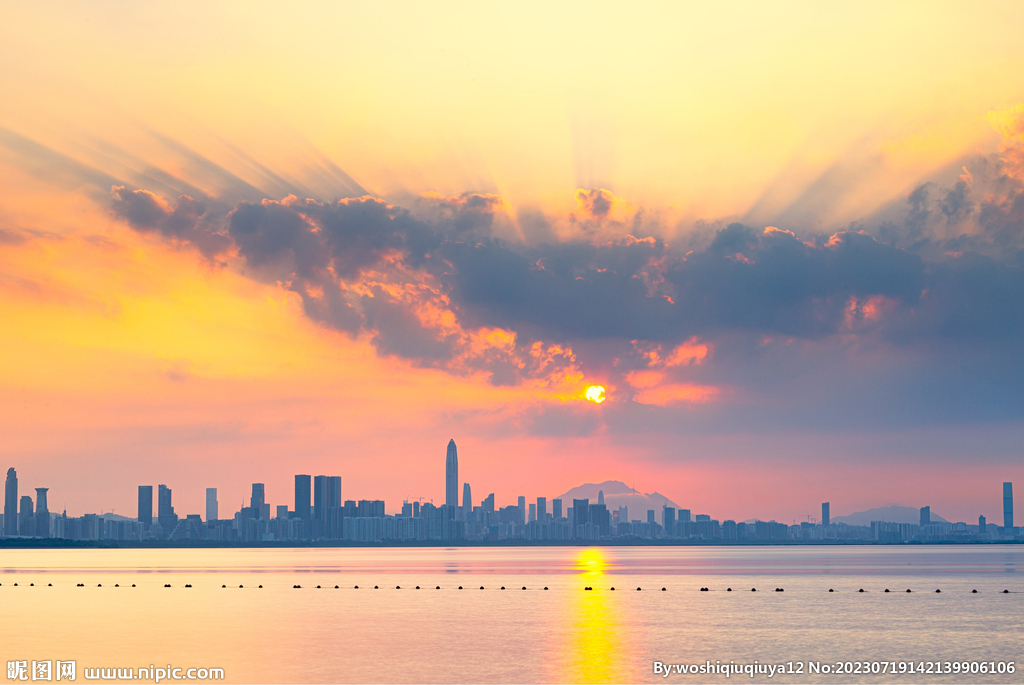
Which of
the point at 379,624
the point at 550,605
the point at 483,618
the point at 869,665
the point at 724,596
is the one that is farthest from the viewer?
the point at 724,596

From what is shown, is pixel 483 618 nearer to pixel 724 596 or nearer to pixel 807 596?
pixel 724 596

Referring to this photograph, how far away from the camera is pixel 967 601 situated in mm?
121500

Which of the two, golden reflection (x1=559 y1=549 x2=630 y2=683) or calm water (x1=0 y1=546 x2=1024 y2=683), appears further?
calm water (x1=0 y1=546 x2=1024 y2=683)

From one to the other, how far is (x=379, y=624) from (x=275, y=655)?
2285cm

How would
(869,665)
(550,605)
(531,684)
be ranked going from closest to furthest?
(531,684)
(869,665)
(550,605)

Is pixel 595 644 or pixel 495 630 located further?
pixel 495 630

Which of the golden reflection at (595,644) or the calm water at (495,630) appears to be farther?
the calm water at (495,630)

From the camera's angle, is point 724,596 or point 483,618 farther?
point 724,596

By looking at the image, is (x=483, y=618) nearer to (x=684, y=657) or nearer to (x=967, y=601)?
(x=684, y=657)

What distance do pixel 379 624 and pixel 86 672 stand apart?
34.6 m

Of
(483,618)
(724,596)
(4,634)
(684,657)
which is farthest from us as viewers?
(724,596)

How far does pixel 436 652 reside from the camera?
229 ft

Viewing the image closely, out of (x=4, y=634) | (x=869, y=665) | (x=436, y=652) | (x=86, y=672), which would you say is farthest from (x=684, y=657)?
(x=4, y=634)

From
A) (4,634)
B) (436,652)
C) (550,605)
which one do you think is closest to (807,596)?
(550,605)
